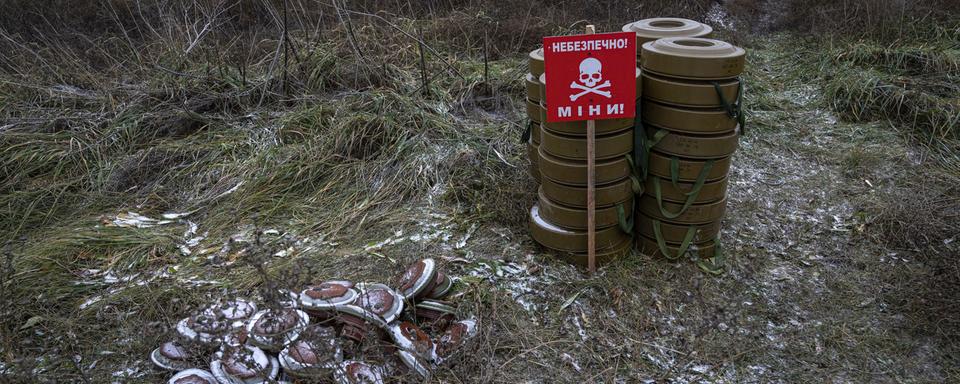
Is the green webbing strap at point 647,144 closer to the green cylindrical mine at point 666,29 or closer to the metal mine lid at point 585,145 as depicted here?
the metal mine lid at point 585,145

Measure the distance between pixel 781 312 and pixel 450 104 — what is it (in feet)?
10.2

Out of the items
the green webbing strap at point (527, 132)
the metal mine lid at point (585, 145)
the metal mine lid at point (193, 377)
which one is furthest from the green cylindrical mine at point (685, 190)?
the metal mine lid at point (193, 377)

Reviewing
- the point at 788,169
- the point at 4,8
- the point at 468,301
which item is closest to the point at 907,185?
the point at 788,169

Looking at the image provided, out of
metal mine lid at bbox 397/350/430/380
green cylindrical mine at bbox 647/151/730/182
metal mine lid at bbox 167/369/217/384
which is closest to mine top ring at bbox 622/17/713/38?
green cylindrical mine at bbox 647/151/730/182

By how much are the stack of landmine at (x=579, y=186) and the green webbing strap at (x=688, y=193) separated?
0.11 meters

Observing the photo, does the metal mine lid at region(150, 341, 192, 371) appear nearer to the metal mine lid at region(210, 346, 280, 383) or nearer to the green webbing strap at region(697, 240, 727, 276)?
the metal mine lid at region(210, 346, 280, 383)

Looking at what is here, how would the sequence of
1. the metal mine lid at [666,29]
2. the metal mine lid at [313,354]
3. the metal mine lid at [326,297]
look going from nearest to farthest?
the metal mine lid at [313,354] < the metal mine lid at [326,297] < the metal mine lid at [666,29]

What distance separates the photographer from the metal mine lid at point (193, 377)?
2.46 m

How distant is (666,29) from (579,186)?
3.54 feet

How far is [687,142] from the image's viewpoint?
3.02 meters

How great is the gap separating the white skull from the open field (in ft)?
3.40

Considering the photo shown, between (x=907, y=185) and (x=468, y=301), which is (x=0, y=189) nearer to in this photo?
(x=468, y=301)

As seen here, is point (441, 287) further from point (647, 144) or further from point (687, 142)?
point (687, 142)

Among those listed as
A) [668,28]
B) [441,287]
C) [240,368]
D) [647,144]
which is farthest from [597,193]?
[240,368]
